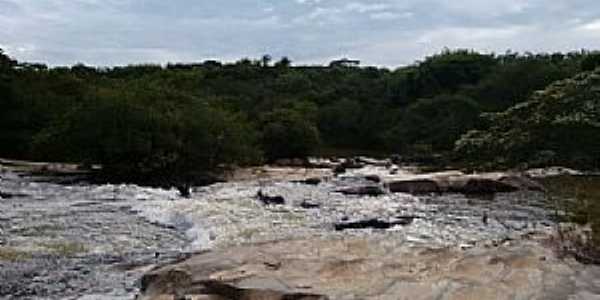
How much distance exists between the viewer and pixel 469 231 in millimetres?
23578

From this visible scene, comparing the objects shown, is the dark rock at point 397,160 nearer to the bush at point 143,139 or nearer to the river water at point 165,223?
the bush at point 143,139

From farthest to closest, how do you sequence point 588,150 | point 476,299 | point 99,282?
point 588,150 → point 99,282 → point 476,299

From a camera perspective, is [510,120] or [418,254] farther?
[510,120]

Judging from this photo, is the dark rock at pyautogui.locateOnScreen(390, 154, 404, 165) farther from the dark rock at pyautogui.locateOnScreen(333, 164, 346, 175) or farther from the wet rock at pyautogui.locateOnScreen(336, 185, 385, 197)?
the wet rock at pyautogui.locateOnScreen(336, 185, 385, 197)

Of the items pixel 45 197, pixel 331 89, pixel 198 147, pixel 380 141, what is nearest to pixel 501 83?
pixel 380 141

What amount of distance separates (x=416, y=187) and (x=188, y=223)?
14046 mm

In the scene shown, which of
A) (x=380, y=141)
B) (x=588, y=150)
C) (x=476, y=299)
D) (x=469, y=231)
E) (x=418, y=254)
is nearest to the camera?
(x=476, y=299)

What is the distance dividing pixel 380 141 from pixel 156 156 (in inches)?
1471

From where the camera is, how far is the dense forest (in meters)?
21.0

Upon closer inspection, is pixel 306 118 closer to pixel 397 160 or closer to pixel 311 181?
pixel 397 160

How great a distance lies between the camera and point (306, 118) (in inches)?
2254

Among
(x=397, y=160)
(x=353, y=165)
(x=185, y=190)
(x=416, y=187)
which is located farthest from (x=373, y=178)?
(x=397, y=160)

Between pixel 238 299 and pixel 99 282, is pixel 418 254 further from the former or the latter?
pixel 99 282

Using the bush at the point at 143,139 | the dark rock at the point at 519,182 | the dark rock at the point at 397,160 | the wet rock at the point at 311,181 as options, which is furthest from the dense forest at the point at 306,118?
the wet rock at the point at 311,181
